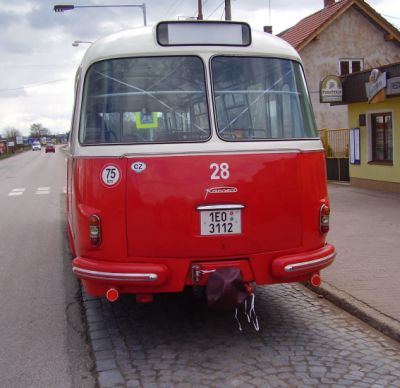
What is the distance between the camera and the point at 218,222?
4777 mm

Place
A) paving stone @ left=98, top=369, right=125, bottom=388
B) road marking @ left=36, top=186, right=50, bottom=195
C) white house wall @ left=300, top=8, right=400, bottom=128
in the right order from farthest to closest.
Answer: white house wall @ left=300, top=8, right=400, bottom=128 → road marking @ left=36, top=186, right=50, bottom=195 → paving stone @ left=98, top=369, right=125, bottom=388

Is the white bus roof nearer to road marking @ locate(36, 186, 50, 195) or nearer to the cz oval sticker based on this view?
the cz oval sticker

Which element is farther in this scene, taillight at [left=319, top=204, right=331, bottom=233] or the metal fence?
the metal fence

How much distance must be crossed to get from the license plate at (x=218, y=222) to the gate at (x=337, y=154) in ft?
51.4

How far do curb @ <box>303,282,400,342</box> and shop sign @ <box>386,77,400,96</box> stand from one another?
9036mm

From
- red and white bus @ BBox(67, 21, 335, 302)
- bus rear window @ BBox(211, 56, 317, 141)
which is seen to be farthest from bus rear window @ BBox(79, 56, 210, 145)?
bus rear window @ BBox(211, 56, 317, 141)

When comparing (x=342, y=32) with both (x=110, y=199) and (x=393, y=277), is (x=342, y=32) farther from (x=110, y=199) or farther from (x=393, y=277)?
(x=110, y=199)

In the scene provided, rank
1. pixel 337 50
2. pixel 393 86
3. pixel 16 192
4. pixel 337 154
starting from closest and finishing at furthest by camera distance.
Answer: pixel 393 86 → pixel 337 154 → pixel 16 192 → pixel 337 50

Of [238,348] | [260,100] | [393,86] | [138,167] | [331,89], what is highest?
[331,89]

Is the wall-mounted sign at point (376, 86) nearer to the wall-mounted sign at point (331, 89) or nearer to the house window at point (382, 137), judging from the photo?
the house window at point (382, 137)

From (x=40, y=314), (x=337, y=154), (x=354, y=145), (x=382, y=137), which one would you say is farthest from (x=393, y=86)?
(x=40, y=314)

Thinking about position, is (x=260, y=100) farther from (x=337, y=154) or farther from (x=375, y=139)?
(x=337, y=154)

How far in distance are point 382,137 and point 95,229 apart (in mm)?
13620

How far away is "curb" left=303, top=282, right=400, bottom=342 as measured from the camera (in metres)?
5.24
